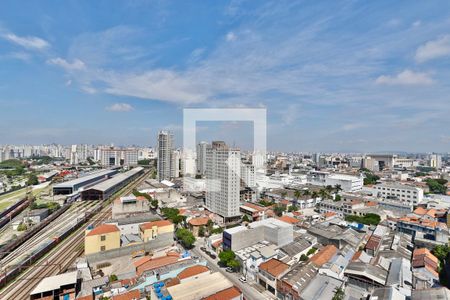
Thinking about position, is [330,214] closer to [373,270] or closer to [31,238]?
[373,270]

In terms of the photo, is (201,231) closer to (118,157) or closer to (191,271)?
(191,271)

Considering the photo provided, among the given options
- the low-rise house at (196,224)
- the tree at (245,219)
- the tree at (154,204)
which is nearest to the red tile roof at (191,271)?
the low-rise house at (196,224)

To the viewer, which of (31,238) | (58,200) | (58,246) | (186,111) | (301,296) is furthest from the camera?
(58,200)

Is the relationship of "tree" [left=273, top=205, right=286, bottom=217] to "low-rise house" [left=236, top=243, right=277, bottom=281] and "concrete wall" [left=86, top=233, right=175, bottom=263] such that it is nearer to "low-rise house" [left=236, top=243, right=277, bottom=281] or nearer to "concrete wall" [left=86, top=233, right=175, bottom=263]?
"low-rise house" [left=236, top=243, right=277, bottom=281]

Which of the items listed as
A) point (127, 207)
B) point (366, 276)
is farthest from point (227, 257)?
point (127, 207)

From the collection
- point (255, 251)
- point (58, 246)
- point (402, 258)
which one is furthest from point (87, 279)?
point (402, 258)
